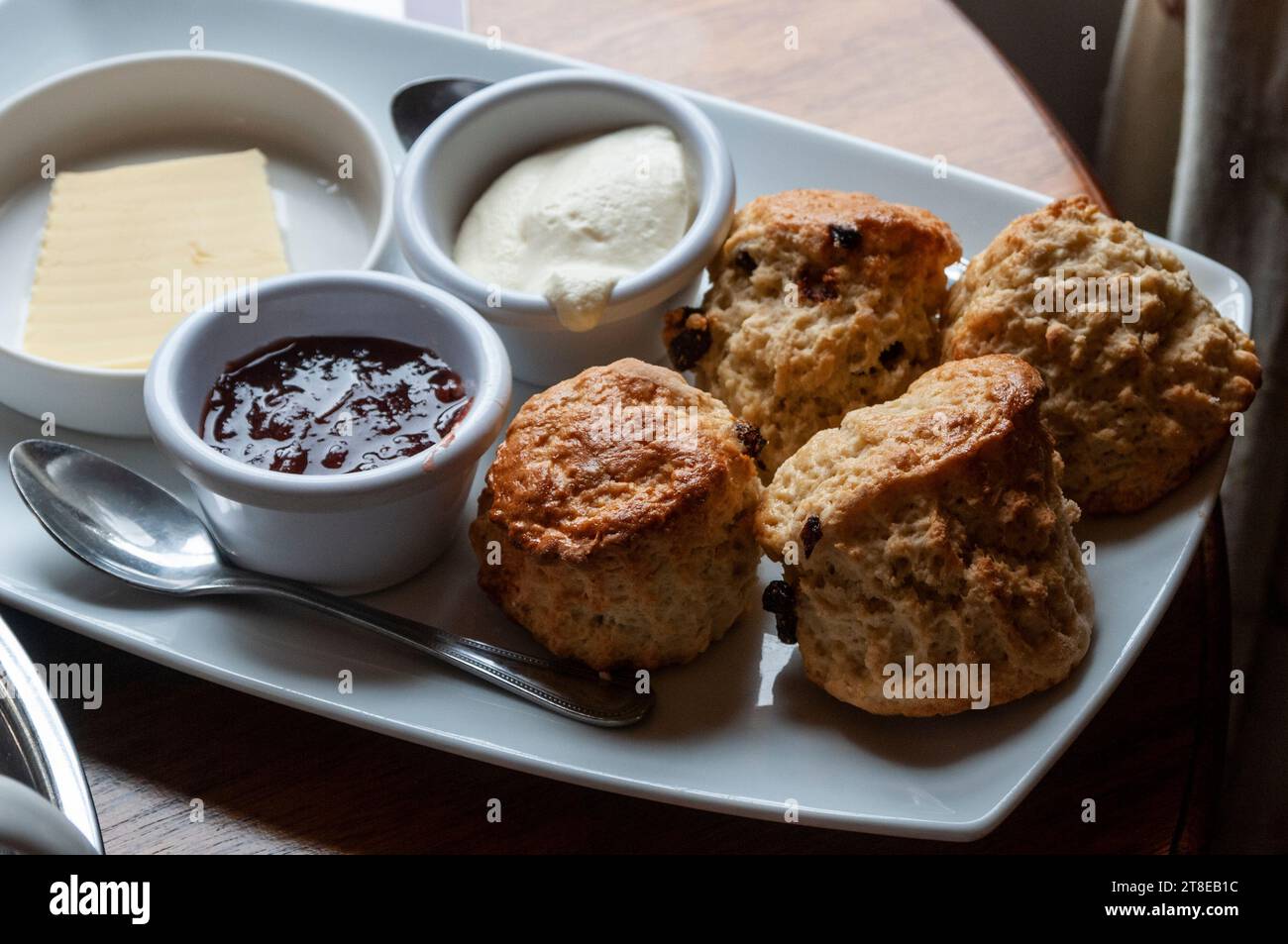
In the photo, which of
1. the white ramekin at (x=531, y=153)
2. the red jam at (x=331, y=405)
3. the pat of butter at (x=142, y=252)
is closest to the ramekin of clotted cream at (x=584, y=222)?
the white ramekin at (x=531, y=153)

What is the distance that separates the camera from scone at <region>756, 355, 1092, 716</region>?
2.00 metres

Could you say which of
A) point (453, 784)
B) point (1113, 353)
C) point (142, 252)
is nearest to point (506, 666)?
point (453, 784)

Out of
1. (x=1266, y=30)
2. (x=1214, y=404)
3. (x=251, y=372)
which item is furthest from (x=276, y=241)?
(x=1266, y=30)

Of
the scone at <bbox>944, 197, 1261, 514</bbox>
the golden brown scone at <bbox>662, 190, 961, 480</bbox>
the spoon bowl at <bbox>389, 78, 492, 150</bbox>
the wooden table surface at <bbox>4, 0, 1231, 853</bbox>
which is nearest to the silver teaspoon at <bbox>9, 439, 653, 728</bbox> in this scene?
the wooden table surface at <bbox>4, 0, 1231, 853</bbox>

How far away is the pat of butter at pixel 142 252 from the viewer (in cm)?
275

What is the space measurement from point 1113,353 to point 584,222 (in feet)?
3.44

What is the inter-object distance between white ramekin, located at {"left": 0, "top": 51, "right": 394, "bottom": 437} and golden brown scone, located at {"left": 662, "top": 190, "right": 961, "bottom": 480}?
835mm

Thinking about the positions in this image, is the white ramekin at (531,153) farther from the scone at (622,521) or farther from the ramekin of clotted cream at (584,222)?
the scone at (622,521)

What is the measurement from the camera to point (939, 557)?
1.98m

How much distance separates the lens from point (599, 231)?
8.71 ft

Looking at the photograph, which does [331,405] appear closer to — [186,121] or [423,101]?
[423,101]

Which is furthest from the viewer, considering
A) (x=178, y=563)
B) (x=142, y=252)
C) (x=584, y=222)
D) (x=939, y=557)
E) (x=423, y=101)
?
(x=423, y=101)

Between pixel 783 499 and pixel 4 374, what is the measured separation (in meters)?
1.55

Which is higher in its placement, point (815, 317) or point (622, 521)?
point (815, 317)
